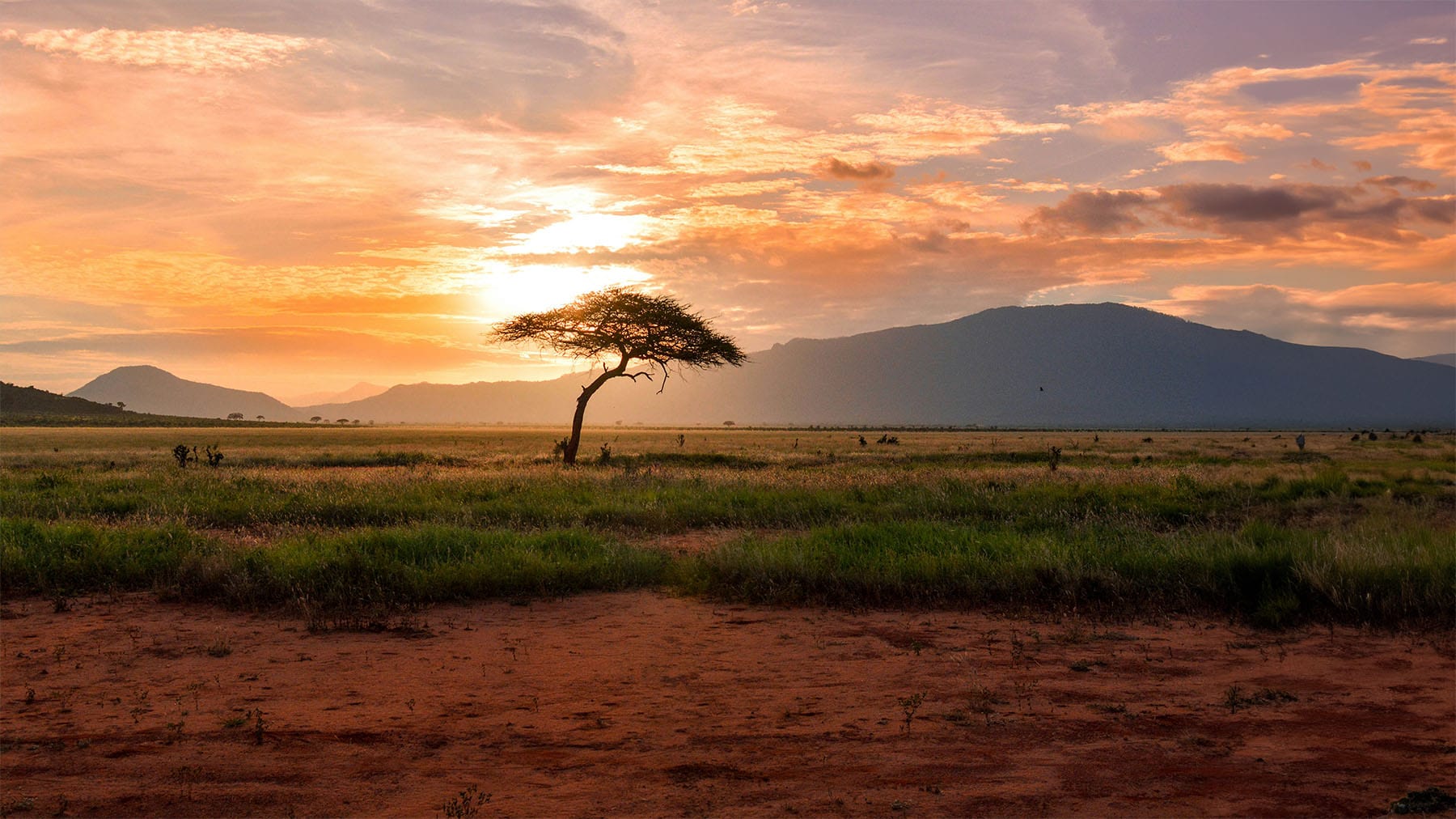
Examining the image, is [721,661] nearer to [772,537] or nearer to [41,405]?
[772,537]

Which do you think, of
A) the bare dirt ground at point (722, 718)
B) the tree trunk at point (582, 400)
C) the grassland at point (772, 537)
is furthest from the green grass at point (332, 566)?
the tree trunk at point (582, 400)

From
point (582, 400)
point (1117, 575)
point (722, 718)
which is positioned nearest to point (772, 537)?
point (1117, 575)

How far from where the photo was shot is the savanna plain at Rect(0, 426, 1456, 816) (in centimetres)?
608

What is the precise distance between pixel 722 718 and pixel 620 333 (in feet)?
108

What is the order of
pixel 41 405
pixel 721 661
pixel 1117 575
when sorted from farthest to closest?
pixel 41 405, pixel 1117 575, pixel 721 661

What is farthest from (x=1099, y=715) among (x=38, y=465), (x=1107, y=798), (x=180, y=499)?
A: (x=38, y=465)

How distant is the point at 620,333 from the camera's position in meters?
39.3

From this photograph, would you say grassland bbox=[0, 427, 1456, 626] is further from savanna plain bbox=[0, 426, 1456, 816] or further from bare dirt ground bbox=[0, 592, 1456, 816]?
bare dirt ground bbox=[0, 592, 1456, 816]

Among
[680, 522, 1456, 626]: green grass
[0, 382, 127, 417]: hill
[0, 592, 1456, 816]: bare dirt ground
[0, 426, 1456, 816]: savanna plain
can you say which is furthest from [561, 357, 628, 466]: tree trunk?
[0, 382, 127, 417]: hill

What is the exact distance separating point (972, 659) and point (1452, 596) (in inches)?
252

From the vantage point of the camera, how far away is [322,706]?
25.8 feet

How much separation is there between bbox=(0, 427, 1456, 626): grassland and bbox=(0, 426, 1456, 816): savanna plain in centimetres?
8

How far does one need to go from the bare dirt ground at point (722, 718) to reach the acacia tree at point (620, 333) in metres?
28.0

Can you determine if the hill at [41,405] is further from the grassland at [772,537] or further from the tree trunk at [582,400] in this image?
the grassland at [772,537]
